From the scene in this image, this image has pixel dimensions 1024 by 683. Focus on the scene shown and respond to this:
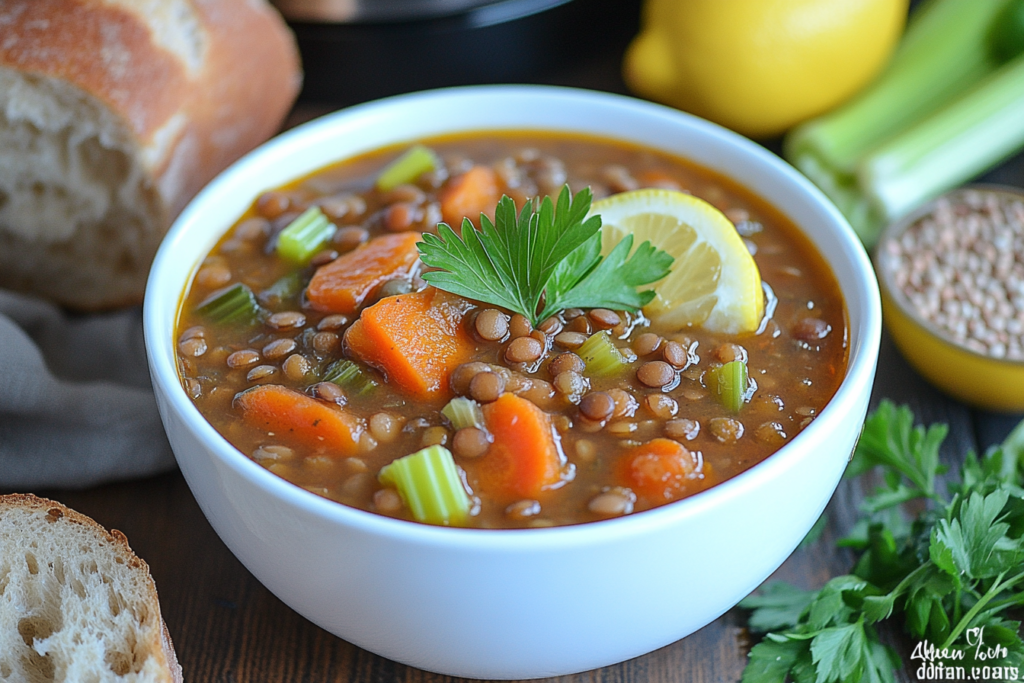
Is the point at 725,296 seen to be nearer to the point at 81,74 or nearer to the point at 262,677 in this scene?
the point at 262,677

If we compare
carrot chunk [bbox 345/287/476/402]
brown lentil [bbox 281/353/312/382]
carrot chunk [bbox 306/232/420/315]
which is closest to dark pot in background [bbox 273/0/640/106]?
carrot chunk [bbox 306/232/420/315]

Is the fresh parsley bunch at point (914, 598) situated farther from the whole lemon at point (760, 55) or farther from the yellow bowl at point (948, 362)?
the whole lemon at point (760, 55)

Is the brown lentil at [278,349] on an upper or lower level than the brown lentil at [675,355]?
lower

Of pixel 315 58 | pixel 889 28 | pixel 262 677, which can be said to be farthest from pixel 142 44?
pixel 889 28

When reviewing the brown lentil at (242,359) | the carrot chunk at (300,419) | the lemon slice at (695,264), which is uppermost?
the lemon slice at (695,264)

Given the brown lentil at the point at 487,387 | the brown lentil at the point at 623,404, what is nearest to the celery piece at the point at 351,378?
the brown lentil at the point at 487,387

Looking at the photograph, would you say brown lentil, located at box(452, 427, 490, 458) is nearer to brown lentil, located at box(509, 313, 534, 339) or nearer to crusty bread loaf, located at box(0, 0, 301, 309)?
brown lentil, located at box(509, 313, 534, 339)

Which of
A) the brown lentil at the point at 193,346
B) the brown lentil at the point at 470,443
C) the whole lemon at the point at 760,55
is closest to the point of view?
the brown lentil at the point at 470,443

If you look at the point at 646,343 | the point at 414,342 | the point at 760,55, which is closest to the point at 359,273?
the point at 414,342
